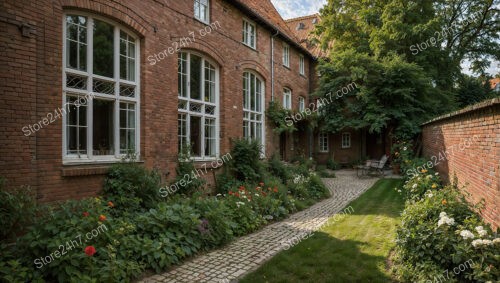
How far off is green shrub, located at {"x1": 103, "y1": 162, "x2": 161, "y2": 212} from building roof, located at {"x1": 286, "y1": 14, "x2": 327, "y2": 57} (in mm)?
18888

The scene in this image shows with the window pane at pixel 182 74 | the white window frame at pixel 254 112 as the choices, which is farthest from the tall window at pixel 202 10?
the white window frame at pixel 254 112

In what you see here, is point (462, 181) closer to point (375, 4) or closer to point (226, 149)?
point (226, 149)

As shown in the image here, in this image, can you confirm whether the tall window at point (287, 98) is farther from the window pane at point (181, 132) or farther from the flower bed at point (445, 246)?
the flower bed at point (445, 246)

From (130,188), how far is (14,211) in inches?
90.2

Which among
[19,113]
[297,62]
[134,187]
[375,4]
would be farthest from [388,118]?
[19,113]

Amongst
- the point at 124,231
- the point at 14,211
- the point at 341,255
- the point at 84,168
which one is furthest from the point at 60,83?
the point at 341,255

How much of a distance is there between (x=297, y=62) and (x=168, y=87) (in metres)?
11.8

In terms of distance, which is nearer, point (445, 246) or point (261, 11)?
point (445, 246)

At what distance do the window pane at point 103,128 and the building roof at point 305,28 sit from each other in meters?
18.5

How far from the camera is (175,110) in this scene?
28.6 ft

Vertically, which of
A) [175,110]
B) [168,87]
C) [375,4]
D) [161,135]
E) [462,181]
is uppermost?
[375,4]

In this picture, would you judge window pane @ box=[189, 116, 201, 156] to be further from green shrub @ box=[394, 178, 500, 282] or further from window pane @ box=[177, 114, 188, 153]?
green shrub @ box=[394, 178, 500, 282]

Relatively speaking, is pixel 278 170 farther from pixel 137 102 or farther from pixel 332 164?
pixel 332 164

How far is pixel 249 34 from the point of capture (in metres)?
13.2
